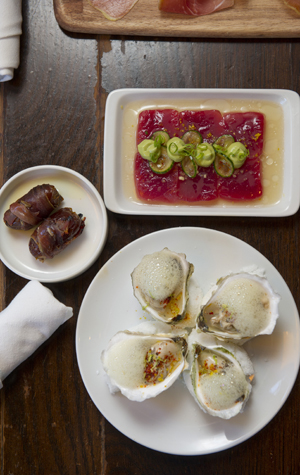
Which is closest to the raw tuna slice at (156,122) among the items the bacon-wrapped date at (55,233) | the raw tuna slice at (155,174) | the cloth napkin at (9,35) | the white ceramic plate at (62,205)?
the raw tuna slice at (155,174)

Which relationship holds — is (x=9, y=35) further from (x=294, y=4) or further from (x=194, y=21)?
(x=294, y=4)

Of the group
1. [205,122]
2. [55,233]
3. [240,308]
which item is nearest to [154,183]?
[205,122]

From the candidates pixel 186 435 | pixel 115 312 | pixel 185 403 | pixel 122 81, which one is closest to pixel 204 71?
pixel 122 81

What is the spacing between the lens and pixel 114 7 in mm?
1609

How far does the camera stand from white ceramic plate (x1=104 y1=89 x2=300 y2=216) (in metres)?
1.57

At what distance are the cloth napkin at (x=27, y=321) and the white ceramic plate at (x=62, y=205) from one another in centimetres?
9

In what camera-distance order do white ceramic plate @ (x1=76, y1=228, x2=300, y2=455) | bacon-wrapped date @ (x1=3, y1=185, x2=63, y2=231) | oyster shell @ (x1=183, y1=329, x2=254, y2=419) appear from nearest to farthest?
1. oyster shell @ (x1=183, y1=329, x2=254, y2=419)
2. white ceramic plate @ (x1=76, y1=228, x2=300, y2=455)
3. bacon-wrapped date @ (x1=3, y1=185, x2=63, y2=231)

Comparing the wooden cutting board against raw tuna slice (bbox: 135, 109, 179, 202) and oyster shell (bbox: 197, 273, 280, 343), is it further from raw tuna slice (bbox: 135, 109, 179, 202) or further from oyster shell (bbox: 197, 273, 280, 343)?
oyster shell (bbox: 197, 273, 280, 343)

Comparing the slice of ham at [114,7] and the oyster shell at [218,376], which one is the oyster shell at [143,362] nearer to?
the oyster shell at [218,376]

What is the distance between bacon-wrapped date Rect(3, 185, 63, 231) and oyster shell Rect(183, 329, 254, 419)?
80cm

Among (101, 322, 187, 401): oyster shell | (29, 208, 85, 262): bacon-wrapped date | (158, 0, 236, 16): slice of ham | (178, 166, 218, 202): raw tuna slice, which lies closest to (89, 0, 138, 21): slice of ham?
(158, 0, 236, 16): slice of ham

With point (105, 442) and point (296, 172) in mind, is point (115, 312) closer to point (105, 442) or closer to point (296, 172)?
point (105, 442)

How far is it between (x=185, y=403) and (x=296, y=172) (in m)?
1.03

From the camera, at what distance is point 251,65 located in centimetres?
167
